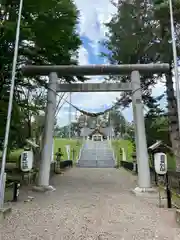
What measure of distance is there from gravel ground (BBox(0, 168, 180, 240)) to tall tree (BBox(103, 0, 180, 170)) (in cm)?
482

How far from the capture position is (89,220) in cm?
489

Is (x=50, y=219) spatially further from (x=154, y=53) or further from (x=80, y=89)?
(x=154, y=53)

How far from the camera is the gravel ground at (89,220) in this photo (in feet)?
13.3

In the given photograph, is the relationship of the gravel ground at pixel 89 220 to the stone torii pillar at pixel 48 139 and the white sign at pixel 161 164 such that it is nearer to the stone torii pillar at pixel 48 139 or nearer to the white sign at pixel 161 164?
A: the white sign at pixel 161 164

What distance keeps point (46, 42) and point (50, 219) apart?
658cm

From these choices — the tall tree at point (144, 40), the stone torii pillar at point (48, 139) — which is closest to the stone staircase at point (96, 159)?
the tall tree at point (144, 40)

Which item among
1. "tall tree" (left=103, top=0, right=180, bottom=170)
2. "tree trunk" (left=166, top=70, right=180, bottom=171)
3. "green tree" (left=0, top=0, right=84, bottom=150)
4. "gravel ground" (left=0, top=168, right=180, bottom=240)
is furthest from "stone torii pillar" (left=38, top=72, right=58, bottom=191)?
"tree trunk" (left=166, top=70, right=180, bottom=171)

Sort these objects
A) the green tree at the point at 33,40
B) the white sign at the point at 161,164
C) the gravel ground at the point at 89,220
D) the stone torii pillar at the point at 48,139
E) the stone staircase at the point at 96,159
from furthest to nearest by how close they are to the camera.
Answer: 1. the stone staircase at the point at 96,159
2. the stone torii pillar at the point at 48,139
3. the green tree at the point at 33,40
4. the white sign at the point at 161,164
5. the gravel ground at the point at 89,220

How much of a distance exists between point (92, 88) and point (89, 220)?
538 centimetres

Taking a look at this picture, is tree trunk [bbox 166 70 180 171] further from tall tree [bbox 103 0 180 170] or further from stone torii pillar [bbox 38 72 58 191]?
stone torii pillar [bbox 38 72 58 191]

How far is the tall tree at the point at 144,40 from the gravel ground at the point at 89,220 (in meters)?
4.82

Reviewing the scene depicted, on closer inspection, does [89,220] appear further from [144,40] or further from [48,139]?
[144,40]

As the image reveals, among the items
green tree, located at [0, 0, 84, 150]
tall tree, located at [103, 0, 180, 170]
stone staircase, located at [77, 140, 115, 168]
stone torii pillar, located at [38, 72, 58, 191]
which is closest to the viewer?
green tree, located at [0, 0, 84, 150]

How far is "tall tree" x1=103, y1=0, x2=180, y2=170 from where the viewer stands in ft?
32.8
